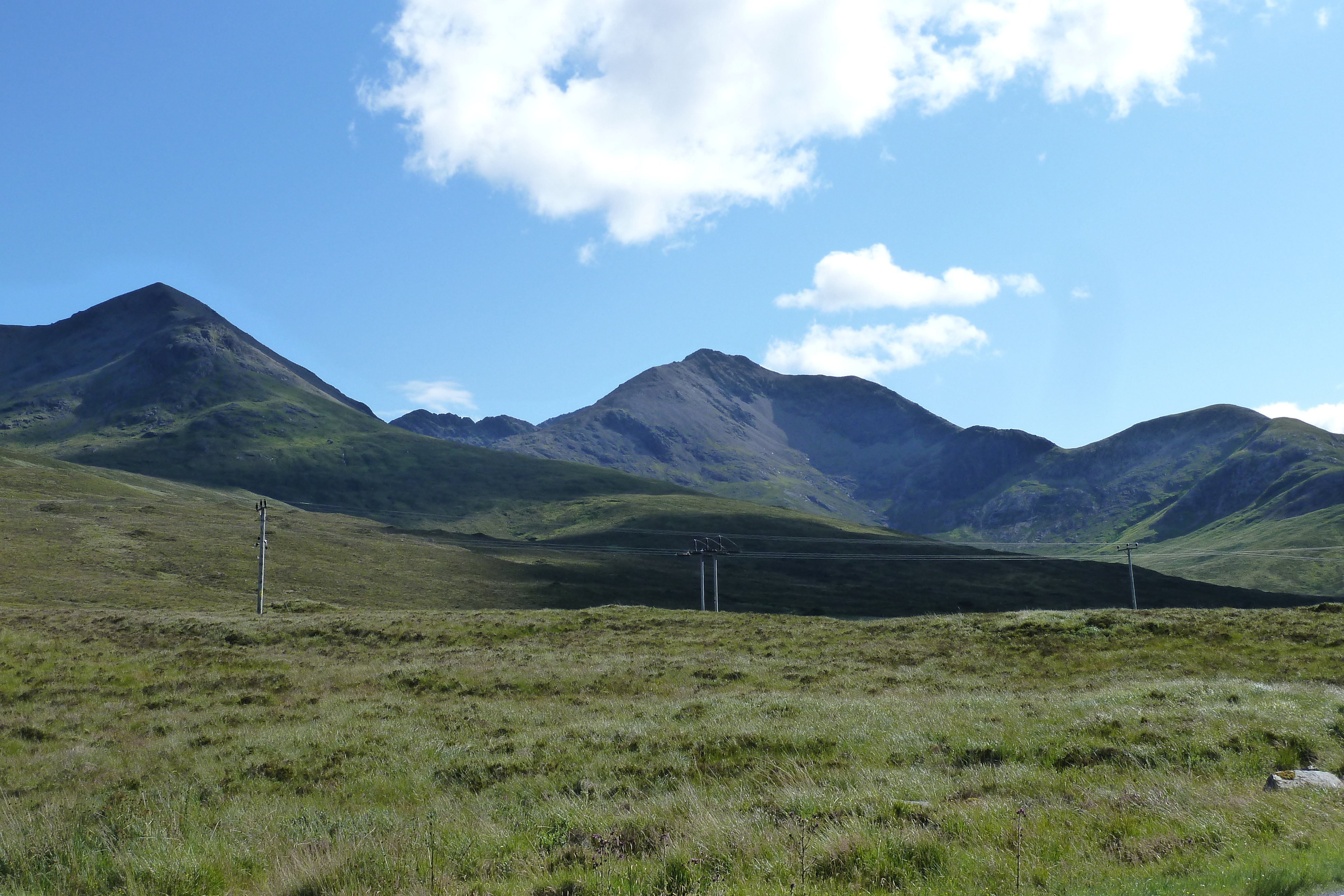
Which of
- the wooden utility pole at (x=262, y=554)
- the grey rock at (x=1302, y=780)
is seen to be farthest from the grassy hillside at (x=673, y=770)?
the wooden utility pole at (x=262, y=554)

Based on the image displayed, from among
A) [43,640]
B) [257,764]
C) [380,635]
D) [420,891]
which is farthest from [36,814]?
[380,635]

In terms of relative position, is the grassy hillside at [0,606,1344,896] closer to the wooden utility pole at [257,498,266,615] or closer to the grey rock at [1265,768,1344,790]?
the grey rock at [1265,768,1344,790]

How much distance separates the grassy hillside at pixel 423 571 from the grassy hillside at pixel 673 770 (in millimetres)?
58899

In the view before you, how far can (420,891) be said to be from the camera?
8.59 metres

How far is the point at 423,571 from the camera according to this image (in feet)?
414

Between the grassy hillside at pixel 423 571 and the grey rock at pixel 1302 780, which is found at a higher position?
the grey rock at pixel 1302 780

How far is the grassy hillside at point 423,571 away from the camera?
96750mm

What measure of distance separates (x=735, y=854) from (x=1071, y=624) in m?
45.1

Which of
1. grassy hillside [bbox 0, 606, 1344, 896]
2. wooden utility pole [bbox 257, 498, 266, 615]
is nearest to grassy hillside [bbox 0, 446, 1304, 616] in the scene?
wooden utility pole [bbox 257, 498, 266, 615]

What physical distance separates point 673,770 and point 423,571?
115418 millimetres

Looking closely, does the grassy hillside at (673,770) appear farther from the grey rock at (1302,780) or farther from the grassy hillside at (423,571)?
the grassy hillside at (423,571)

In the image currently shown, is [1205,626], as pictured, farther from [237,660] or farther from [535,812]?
[237,660]

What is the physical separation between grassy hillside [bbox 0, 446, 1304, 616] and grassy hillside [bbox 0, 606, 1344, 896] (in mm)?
58899

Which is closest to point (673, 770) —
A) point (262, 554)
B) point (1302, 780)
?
point (1302, 780)
